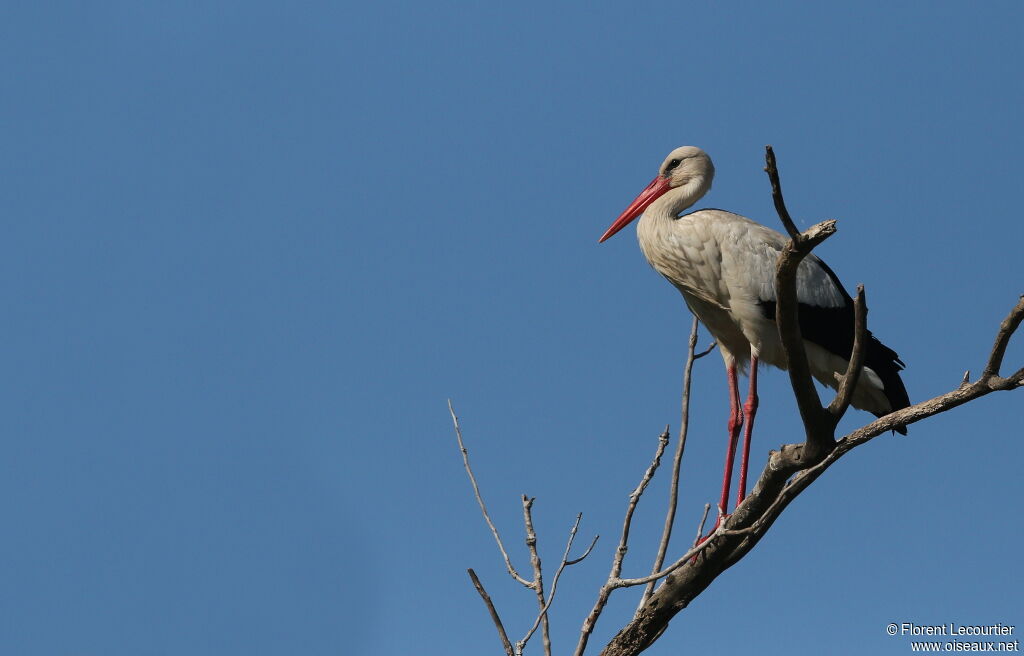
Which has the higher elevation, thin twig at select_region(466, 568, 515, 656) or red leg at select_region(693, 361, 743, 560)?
red leg at select_region(693, 361, 743, 560)

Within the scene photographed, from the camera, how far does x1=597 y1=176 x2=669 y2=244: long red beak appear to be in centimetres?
741

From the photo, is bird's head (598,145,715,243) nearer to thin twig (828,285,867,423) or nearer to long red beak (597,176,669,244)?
long red beak (597,176,669,244)

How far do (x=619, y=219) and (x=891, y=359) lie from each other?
80.2 inches

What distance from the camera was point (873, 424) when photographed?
4559mm

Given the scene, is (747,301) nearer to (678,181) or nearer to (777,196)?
(678,181)

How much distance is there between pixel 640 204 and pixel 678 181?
30 cm

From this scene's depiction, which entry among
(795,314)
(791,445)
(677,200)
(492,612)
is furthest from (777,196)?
(677,200)

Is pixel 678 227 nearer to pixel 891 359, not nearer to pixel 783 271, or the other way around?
pixel 891 359

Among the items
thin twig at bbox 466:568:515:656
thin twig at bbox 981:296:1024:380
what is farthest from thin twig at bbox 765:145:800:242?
thin twig at bbox 466:568:515:656

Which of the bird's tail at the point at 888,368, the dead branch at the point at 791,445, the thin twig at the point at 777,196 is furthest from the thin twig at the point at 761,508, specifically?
the bird's tail at the point at 888,368

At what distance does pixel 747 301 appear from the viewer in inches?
255

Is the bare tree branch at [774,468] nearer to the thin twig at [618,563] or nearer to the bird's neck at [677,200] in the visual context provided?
the thin twig at [618,563]

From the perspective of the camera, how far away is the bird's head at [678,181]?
7.29 m

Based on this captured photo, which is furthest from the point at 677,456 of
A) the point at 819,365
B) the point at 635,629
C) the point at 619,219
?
the point at 619,219
